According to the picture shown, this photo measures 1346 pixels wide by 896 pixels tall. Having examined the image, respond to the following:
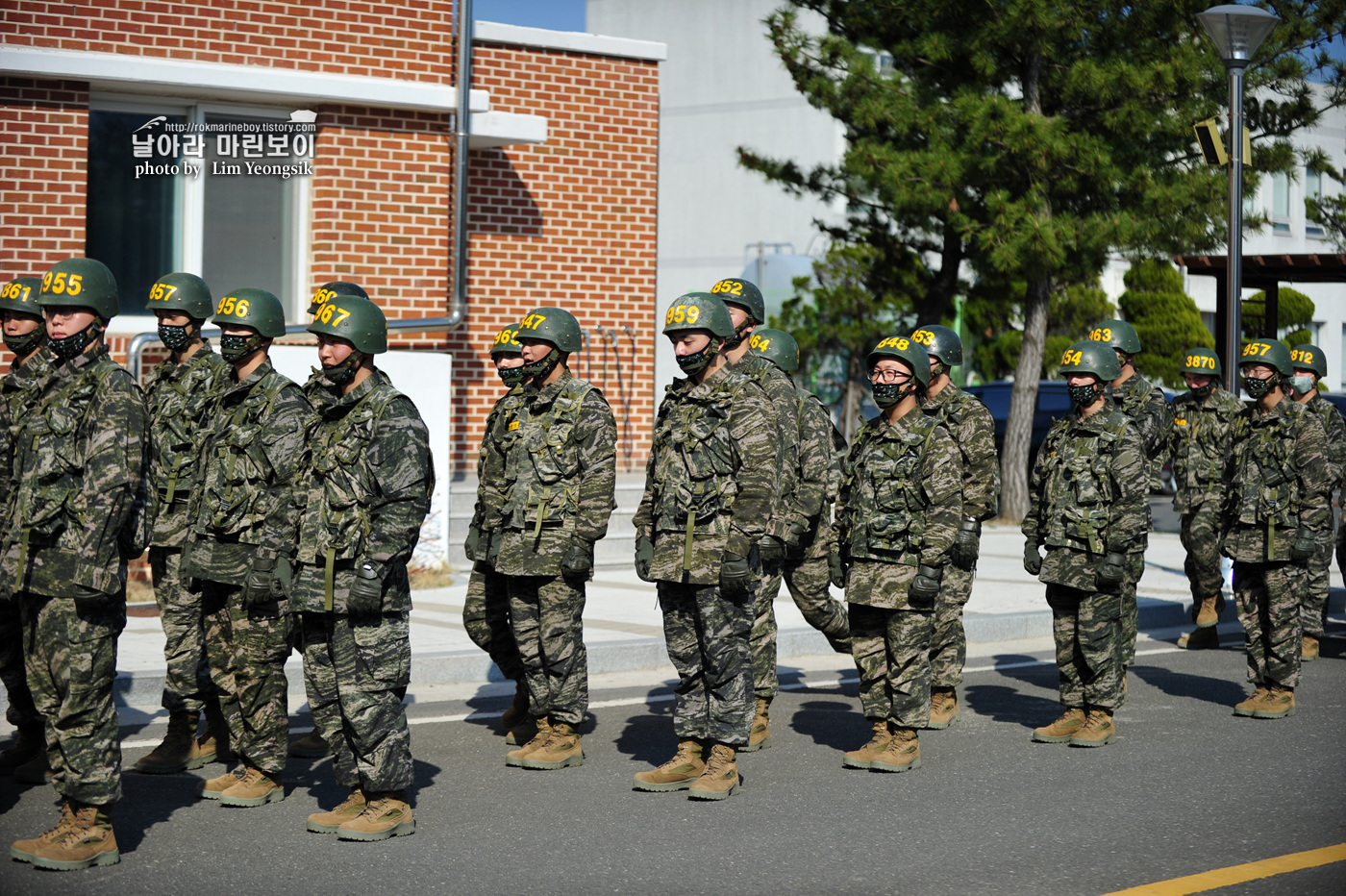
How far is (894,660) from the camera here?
7.56 meters

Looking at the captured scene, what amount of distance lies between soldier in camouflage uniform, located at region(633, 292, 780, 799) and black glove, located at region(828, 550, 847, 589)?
0.91 metres

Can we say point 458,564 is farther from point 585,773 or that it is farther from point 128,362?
point 585,773

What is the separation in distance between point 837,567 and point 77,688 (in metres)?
3.89

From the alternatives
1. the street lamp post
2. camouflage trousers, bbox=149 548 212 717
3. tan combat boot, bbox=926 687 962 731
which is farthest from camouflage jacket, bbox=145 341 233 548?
the street lamp post

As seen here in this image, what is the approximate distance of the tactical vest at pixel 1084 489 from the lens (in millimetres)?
8109

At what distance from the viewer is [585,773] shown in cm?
739

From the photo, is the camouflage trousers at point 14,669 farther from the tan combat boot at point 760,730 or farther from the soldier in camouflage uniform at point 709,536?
the tan combat boot at point 760,730

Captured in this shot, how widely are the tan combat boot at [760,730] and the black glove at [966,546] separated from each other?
1.29 metres

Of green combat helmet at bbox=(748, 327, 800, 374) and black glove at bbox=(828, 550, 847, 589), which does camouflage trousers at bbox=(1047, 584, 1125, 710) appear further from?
green combat helmet at bbox=(748, 327, 800, 374)

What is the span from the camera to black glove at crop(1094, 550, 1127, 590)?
7973 millimetres

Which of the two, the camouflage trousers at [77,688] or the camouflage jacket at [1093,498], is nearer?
the camouflage trousers at [77,688]

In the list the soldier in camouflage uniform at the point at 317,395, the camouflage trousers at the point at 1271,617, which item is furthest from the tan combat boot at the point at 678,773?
the camouflage trousers at the point at 1271,617

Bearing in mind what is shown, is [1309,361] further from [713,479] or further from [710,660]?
[710,660]

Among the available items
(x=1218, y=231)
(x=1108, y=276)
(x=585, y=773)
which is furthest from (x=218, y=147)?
(x=1108, y=276)
